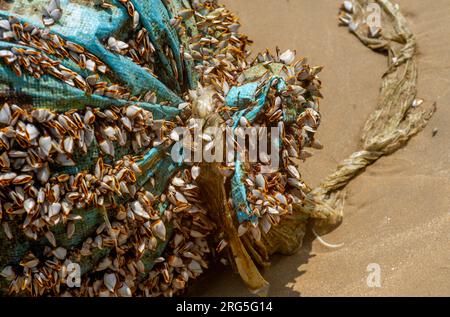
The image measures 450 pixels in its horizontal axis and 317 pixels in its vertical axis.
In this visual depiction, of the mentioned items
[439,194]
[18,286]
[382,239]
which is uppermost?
[439,194]

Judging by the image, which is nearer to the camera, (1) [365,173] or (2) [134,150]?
(2) [134,150]

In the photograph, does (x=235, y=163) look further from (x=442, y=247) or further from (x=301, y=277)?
(x=442, y=247)

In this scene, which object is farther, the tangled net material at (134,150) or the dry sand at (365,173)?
the dry sand at (365,173)

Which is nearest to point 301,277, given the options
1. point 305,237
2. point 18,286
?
point 305,237

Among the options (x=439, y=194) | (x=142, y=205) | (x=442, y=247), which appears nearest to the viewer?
(x=142, y=205)

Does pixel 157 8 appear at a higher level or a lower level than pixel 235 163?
higher

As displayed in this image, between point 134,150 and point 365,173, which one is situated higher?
point 134,150

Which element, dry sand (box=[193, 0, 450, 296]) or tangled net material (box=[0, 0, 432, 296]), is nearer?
tangled net material (box=[0, 0, 432, 296])

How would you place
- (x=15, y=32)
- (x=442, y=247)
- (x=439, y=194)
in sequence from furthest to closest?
(x=439, y=194) < (x=442, y=247) < (x=15, y=32)
